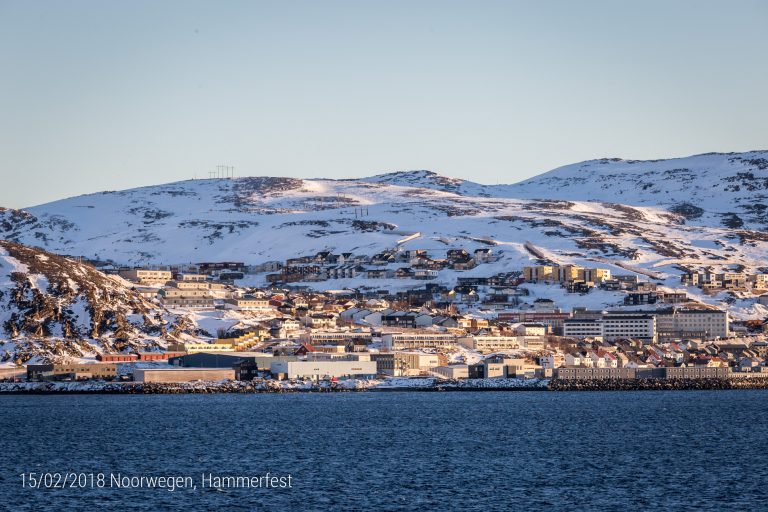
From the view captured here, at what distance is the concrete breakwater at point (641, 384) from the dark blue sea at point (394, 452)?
55.2 ft

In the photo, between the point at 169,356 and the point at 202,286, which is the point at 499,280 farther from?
the point at 169,356

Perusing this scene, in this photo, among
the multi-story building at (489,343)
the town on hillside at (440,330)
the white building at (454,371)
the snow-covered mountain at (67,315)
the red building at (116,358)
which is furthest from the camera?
the multi-story building at (489,343)

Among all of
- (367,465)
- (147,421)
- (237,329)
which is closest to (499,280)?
(237,329)

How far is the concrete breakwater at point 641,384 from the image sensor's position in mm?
121625

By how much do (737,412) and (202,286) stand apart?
3295 inches

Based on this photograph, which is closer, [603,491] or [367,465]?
[603,491]

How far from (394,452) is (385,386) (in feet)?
176

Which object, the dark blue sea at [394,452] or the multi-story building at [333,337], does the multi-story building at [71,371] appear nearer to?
the dark blue sea at [394,452]

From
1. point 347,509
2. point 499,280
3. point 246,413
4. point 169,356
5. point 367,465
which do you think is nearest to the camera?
point 347,509

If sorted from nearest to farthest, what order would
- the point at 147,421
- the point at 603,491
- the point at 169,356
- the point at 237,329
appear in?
the point at 603,491 → the point at 147,421 → the point at 169,356 → the point at 237,329

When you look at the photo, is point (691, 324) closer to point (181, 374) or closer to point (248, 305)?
point (248, 305)

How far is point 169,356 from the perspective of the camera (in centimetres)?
12188

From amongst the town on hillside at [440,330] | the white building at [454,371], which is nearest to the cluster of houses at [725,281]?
the town on hillside at [440,330]

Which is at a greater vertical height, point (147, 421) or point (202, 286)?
point (202, 286)
